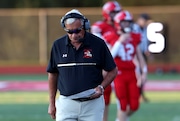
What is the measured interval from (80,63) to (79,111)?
1.70ft

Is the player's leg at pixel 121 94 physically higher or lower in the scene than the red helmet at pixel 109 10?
lower

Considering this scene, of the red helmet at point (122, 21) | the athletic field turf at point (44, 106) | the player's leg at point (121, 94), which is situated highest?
the red helmet at point (122, 21)

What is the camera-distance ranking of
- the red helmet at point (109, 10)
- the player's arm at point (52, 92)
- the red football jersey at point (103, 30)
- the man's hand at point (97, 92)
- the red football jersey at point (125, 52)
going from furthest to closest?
the red helmet at point (109, 10), the red football jersey at point (103, 30), the red football jersey at point (125, 52), the player's arm at point (52, 92), the man's hand at point (97, 92)

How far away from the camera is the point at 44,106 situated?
625 inches

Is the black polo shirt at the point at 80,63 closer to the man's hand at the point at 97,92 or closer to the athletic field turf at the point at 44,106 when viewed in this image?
the man's hand at the point at 97,92

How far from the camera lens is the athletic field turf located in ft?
45.0

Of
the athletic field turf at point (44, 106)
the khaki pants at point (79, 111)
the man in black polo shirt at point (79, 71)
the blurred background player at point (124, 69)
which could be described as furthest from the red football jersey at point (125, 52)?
the khaki pants at point (79, 111)

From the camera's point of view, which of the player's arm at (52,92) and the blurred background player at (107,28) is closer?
the player's arm at (52,92)

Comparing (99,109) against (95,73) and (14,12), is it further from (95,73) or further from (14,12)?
(14,12)

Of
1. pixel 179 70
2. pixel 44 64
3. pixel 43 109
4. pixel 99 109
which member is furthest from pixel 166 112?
pixel 44 64

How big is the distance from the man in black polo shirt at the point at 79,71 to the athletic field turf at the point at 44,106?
5370mm

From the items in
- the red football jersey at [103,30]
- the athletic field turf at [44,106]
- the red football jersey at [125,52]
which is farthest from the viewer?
the athletic field turf at [44,106]

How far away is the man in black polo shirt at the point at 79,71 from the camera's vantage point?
791 centimetres

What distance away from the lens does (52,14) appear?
2906 centimetres
